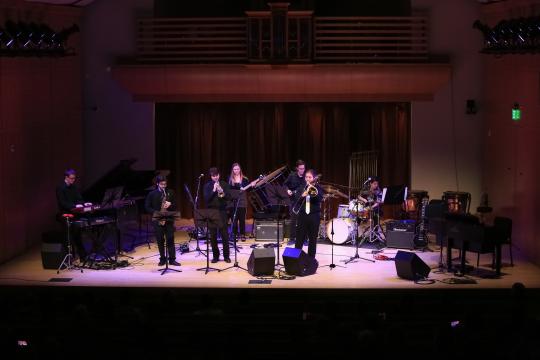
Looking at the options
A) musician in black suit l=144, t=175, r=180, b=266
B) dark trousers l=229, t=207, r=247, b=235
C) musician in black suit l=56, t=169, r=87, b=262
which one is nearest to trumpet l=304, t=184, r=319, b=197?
musician in black suit l=144, t=175, r=180, b=266

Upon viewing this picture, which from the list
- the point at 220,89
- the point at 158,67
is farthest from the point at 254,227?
the point at 158,67

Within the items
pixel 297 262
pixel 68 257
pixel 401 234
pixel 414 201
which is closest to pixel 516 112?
pixel 414 201

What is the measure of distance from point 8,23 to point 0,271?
444 cm

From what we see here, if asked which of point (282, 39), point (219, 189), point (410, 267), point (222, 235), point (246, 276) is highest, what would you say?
point (282, 39)

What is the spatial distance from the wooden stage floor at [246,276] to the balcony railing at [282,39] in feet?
15.1

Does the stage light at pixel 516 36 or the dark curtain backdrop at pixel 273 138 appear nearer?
the stage light at pixel 516 36

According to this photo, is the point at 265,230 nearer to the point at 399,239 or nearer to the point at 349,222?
the point at 349,222

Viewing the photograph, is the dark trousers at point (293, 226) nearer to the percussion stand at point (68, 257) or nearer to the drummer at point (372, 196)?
the drummer at point (372, 196)

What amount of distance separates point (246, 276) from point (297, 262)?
882 mm

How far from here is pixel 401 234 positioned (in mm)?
13609

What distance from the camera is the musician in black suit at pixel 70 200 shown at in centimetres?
1176

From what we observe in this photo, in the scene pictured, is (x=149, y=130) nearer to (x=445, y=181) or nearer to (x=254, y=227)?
(x=254, y=227)

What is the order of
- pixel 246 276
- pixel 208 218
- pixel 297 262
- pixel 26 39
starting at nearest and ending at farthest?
pixel 26 39 < pixel 208 218 < pixel 297 262 < pixel 246 276

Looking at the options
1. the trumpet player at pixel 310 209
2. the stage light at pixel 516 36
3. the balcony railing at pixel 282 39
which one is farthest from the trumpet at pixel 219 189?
the stage light at pixel 516 36
